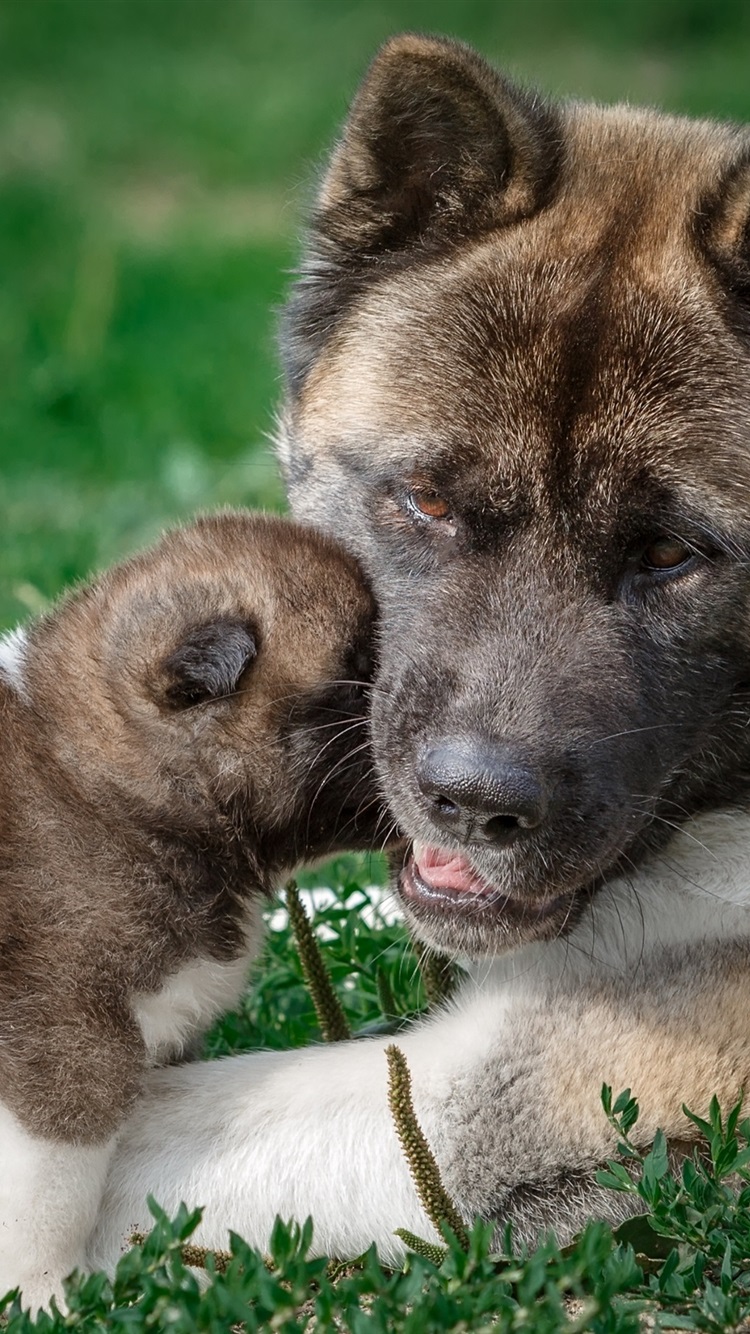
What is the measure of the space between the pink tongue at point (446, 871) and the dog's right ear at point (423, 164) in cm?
122

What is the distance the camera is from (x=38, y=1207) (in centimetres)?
323

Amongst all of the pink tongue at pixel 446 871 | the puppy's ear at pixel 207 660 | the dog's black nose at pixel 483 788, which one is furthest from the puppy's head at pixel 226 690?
the dog's black nose at pixel 483 788

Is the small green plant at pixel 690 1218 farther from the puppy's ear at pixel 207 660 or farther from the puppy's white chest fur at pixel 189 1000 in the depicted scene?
the puppy's ear at pixel 207 660

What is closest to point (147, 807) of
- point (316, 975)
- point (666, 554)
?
point (316, 975)

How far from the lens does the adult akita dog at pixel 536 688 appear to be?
3.40 metres

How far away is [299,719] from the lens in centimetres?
365

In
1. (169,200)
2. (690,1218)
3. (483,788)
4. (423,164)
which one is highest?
(169,200)

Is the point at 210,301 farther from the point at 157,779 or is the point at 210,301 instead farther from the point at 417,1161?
the point at 417,1161

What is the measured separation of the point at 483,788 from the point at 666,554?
63 centimetres

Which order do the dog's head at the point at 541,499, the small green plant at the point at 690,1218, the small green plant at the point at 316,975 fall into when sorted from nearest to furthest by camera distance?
the small green plant at the point at 690,1218 < the dog's head at the point at 541,499 < the small green plant at the point at 316,975

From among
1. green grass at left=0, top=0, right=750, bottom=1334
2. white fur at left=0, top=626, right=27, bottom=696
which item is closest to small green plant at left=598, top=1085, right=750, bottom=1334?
green grass at left=0, top=0, right=750, bottom=1334

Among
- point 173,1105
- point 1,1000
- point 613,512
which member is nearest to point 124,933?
point 1,1000

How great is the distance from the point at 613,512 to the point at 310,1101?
130cm

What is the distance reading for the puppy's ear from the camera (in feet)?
11.3
